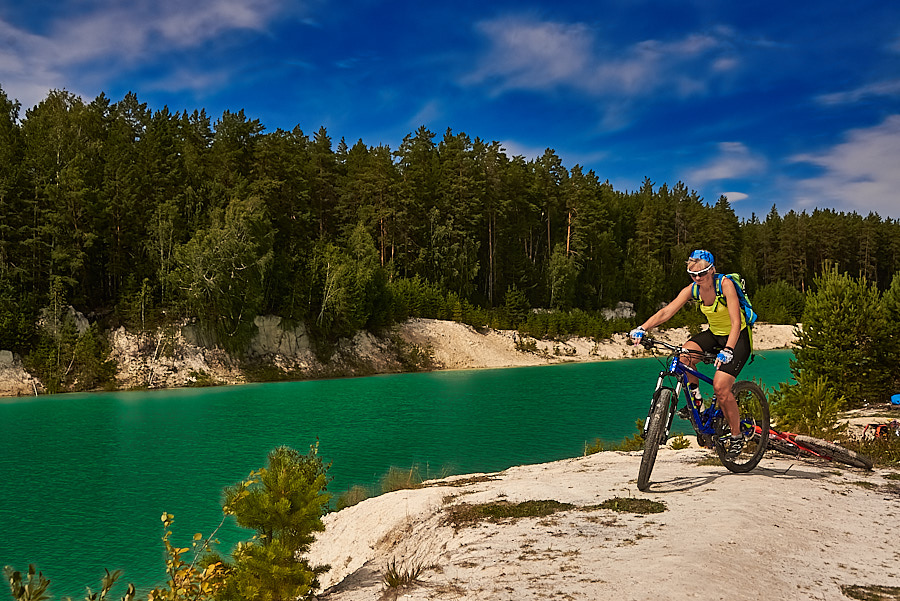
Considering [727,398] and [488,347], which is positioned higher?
[727,398]

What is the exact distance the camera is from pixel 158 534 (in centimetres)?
1185

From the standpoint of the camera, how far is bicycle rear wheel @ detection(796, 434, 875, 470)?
9328 mm

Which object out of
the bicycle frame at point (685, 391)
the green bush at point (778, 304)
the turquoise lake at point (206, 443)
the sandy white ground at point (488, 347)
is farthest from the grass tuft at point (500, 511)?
the green bush at point (778, 304)

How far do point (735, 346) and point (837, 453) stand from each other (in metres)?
3.82

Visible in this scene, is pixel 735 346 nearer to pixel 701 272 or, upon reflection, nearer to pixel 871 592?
pixel 701 272

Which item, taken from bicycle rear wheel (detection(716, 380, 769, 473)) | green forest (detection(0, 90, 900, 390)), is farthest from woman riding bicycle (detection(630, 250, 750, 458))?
green forest (detection(0, 90, 900, 390))

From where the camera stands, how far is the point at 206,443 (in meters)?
21.3

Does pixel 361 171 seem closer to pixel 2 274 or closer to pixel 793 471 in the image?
pixel 2 274

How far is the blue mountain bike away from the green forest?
42368mm

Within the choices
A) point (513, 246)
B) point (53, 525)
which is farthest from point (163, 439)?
point (513, 246)

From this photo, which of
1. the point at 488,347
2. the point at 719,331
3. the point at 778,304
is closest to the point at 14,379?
the point at 488,347

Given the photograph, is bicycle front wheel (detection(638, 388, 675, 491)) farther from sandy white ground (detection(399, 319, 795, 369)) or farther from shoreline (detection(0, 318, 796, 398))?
sandy white ground (detection(399, 319, 795, 369))

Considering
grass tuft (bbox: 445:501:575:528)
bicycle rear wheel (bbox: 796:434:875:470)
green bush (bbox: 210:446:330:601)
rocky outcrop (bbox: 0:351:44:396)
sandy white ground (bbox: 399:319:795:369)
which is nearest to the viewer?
green bush (bbox: 210:446:330:601)

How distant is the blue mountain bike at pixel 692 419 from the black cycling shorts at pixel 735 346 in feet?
0.61
